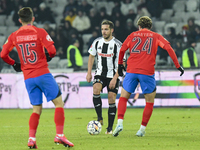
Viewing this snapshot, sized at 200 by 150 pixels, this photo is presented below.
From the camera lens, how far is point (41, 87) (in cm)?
579

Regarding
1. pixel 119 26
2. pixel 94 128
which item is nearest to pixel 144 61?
pixel 94 128

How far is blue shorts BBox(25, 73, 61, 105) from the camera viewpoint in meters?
5.76

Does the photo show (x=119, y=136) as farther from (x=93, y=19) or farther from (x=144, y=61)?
(x=93, y=19)

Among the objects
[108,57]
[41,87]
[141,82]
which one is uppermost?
[108,57]

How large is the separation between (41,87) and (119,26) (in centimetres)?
1214

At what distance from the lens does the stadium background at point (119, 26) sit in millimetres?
13648

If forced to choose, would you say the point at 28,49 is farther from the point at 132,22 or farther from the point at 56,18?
the point at 56,18

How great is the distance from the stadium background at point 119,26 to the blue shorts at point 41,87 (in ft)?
26.2

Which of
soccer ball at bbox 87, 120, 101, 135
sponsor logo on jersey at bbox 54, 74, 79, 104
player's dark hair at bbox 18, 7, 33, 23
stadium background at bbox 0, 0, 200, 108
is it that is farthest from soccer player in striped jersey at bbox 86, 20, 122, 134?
sponsor logo on jersey at bbox 54, 74, 79, 104

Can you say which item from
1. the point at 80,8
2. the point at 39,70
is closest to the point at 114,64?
the point at 39,70

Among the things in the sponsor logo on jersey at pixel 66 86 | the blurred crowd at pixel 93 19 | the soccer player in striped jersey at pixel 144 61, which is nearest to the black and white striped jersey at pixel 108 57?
the soccer player in striped jersey at pixel 144 61

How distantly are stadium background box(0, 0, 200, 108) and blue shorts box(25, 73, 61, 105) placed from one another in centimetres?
797

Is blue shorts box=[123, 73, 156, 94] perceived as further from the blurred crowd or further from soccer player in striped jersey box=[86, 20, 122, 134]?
the blurred crowd

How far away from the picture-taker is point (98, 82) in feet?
26.0
